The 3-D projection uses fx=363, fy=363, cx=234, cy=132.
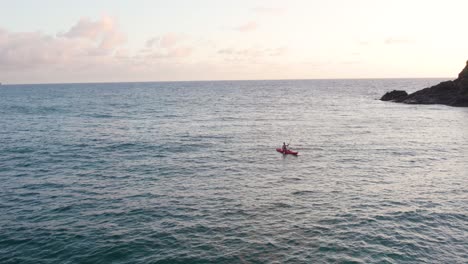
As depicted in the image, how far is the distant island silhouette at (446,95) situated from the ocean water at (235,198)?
40.6 m

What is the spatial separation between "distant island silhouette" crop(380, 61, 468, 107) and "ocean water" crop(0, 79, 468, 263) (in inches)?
1598

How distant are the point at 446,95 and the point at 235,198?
9949cm

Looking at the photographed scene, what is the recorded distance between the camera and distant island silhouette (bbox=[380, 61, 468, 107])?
99.2 metres

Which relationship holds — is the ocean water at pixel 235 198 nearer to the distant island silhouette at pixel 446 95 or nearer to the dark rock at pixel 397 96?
the distant island silhouette at pixel 446 95

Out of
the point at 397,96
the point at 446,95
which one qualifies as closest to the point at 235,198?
the point at 446,95

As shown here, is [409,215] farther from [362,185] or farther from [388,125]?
[388,125]

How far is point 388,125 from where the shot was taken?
74.8 metres

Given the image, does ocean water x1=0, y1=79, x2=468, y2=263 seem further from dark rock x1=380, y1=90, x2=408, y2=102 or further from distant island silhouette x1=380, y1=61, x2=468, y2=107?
dark rock x1=380, y1=90, x2=408, y2=102

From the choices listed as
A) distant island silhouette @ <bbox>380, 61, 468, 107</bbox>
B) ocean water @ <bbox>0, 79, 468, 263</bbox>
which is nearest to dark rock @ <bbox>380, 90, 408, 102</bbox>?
distant island silhouette @ <bbox>380, 61, 468, 107</bbox>

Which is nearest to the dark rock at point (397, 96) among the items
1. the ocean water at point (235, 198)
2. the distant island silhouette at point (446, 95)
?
the distant island silhouette at point (446, 95)

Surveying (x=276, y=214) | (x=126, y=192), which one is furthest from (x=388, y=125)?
(x=126, y=192)

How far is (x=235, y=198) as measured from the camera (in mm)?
34188

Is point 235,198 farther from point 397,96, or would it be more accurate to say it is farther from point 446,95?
point 397,96

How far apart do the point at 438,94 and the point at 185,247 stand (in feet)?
366
